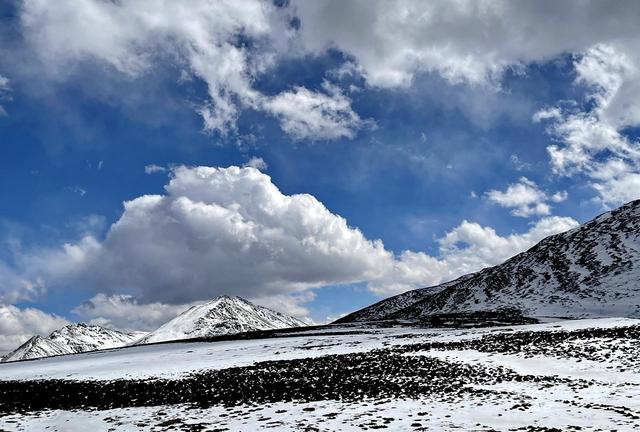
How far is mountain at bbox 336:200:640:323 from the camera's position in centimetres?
12850

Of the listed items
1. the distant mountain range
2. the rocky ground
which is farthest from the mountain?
the rocky ground

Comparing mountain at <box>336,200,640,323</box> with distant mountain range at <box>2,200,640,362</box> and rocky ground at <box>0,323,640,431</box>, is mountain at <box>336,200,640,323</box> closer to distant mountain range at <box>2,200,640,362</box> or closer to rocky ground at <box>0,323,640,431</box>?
distant mountain range at <box>2,200,640,362</box>

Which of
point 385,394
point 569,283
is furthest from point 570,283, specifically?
point 385,394

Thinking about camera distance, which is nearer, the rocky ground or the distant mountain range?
the rocky ground

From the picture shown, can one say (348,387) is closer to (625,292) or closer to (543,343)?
(543,343)

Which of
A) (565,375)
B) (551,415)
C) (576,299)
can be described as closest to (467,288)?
(576,299)

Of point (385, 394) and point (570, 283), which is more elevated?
point (570, 283)

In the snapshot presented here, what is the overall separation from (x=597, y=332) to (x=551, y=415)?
29.8 m

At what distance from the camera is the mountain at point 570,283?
128500mm

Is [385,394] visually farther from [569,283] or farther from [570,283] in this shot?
[569,283]

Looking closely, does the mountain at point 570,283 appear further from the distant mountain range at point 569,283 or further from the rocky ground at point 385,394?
the rocky ground at point 385,394

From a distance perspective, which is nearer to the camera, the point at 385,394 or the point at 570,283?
the point at 385,394

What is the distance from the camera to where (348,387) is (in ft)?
95.9

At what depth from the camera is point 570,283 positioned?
15225 cm
